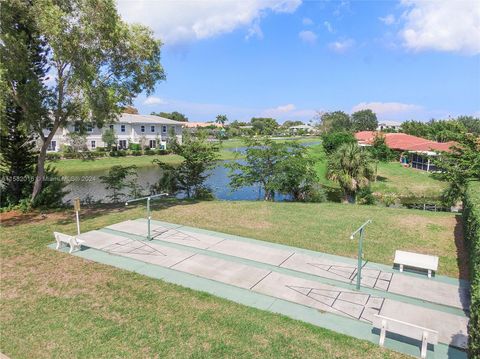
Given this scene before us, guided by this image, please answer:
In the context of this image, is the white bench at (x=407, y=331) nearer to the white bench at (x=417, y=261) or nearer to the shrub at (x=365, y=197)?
the white bench at (x=417, y=261)

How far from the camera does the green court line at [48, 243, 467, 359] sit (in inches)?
192

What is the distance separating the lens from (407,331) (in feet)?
15.6

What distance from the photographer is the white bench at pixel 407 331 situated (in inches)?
180

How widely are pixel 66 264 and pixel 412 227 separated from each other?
9786 millimetres

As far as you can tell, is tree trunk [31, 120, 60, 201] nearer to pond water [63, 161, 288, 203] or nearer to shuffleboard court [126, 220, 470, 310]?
pond water [63, 161, 288, 203]

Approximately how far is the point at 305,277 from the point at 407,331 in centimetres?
254

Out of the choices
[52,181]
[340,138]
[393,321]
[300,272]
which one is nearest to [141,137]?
[340,138]

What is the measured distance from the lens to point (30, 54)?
11.2 m

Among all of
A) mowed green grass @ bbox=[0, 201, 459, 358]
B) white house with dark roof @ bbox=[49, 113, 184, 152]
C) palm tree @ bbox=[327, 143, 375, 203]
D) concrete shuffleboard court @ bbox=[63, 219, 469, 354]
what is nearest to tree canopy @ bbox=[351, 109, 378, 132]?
white house with dark roof @ bbox=[49, 113, 184, 152]

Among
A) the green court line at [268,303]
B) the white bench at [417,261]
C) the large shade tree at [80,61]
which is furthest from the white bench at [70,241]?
the white bench at [417,261]

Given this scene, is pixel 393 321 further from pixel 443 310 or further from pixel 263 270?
pixel 263 270

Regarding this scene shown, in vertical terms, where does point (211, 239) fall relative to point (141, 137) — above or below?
below

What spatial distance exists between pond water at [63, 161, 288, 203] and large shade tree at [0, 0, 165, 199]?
4.59 metres

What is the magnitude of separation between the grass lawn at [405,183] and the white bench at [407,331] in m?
14.4
